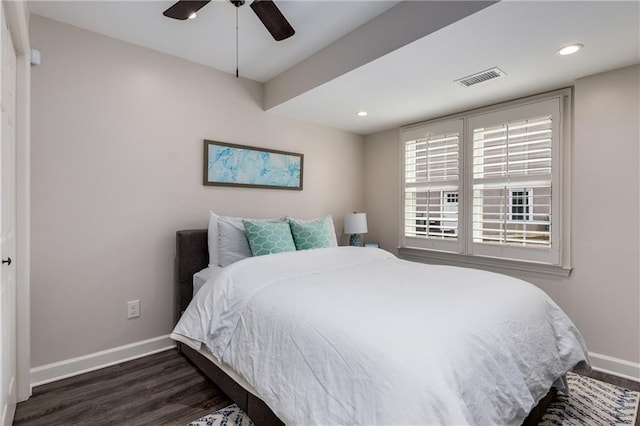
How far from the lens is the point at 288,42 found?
8.58 feet

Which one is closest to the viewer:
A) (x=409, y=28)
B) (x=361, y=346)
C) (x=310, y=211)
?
(x=361, y=346)

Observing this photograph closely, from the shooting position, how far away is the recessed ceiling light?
82.4 inches

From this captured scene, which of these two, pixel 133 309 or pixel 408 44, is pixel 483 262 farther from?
pixel 133 309

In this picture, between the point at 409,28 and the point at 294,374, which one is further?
the point at 409,28

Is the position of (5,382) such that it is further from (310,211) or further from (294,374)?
(310,211)

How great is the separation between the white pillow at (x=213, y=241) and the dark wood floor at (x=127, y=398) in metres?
0.82

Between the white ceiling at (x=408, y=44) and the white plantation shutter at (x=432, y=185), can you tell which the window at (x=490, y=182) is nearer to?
the white plantation shutter at (x=432, y=185)

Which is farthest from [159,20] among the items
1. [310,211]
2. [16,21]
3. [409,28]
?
[310,211]

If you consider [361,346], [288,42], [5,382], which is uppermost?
[288,42]

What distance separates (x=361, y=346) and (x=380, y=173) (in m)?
3.25

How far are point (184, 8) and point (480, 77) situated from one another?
7.01 feet

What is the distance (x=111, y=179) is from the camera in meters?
2.53

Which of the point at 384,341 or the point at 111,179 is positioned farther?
the point at 111,179

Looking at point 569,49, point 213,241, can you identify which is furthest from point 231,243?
point 569,49
